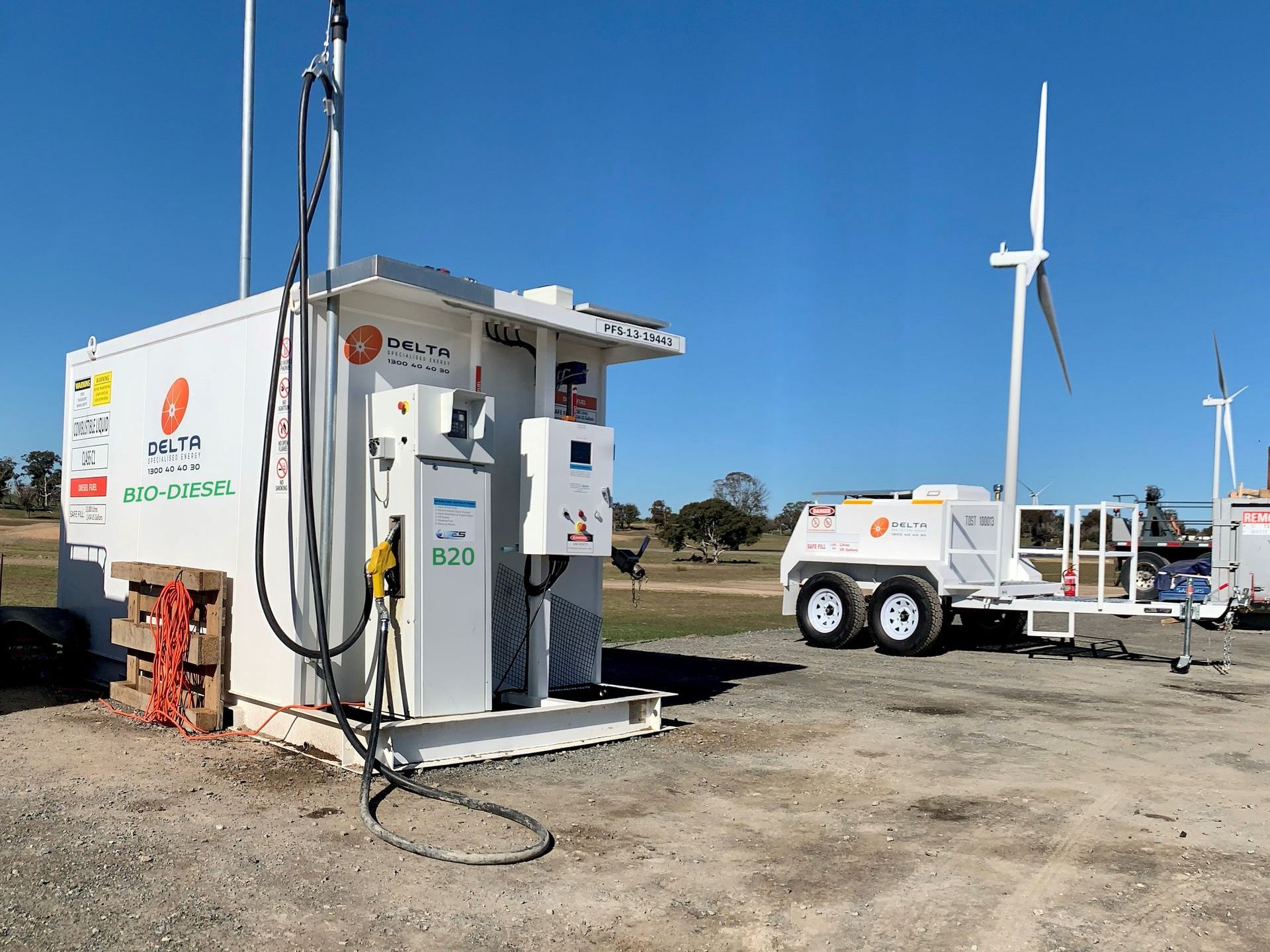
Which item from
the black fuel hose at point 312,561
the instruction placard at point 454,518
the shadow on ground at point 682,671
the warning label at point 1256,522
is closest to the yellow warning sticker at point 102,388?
the black fuel hose at point 312,561

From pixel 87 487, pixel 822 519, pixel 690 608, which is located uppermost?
pixel 87 487

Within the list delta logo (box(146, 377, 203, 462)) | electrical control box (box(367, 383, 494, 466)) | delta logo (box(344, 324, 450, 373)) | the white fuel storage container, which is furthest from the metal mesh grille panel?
delta logo (box(146, 377, 203, 462))

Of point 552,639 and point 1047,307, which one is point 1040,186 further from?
point 552,639

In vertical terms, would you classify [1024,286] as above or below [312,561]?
above

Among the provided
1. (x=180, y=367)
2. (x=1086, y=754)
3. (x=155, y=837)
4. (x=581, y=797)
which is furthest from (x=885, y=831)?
(x=180, y=367)

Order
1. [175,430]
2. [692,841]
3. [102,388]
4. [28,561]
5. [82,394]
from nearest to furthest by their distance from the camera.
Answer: [692,841], [175,430], [102,388], [82,394], [28,561]

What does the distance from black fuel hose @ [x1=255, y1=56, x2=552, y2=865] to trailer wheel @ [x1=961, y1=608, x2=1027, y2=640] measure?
35.6ft

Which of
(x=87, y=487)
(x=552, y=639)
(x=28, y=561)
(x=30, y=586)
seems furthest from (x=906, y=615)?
(x=28, y=561)

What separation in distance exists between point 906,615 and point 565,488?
787cm

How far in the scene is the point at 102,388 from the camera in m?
9.48

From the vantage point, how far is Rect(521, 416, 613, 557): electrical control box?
742cm

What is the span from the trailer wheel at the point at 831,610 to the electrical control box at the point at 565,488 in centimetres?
739

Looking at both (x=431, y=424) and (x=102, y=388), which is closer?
(x=431, y=424)

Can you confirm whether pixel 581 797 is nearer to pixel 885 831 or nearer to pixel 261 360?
pixel 885 831
